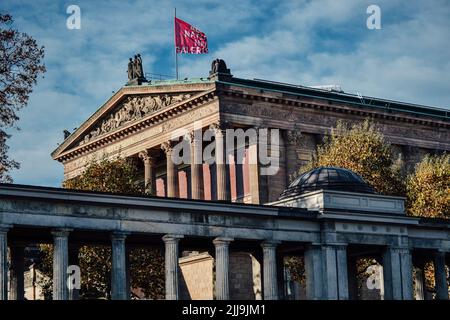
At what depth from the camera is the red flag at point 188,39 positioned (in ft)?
305

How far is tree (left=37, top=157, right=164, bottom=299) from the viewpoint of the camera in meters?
72.9

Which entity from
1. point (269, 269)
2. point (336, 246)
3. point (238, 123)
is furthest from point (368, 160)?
A: point (269, 269)

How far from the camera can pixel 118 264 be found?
164 feet

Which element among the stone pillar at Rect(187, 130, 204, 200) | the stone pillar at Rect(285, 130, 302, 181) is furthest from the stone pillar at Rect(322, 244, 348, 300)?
the stone pillar at Rect(187, 130, 204, 200)

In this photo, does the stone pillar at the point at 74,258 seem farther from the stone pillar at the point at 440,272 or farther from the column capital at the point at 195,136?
the column capital at the point at 195,136

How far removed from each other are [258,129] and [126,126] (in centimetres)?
1804

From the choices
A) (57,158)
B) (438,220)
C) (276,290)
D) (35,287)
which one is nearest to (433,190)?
(438,220)

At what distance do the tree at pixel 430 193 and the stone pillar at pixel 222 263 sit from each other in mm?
29339

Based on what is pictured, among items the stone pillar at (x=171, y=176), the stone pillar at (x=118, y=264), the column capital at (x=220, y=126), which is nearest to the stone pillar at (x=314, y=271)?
the stone pillar at (x=118, y=264)

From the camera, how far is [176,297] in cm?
5172

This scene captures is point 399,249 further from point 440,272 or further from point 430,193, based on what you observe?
point 430,193

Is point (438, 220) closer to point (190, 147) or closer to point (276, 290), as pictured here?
point (276, 290)

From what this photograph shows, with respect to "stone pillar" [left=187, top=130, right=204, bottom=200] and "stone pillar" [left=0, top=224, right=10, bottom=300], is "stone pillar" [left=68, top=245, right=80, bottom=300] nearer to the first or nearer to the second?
"stone pillar" [left=0, top=224, right=10, bottom=300]

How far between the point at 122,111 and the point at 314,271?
52.4m
